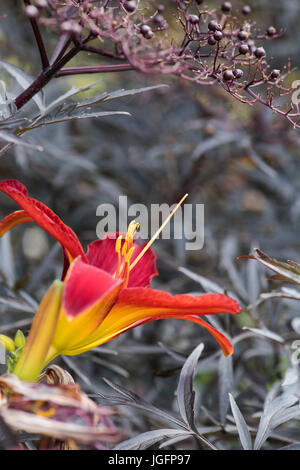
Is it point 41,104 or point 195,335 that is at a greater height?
point 41,104

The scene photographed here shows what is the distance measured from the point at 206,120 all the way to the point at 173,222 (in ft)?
0.78

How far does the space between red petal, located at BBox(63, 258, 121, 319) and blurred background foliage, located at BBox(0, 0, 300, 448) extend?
41cm

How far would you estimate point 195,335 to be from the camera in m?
1.00

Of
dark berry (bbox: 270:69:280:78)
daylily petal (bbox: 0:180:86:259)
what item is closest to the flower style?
daylily petal (bbox: 0:180:86:259)

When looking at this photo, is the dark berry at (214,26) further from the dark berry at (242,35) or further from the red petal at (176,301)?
the red petal at (176,301)

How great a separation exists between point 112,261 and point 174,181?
0.72 m

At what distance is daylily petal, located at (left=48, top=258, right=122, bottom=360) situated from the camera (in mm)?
382

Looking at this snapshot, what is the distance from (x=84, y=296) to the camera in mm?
382

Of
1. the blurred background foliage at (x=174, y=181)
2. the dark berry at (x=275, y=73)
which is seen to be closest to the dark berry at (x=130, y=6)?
the dark berry at (x=275, y=73)

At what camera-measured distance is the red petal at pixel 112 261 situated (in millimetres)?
502

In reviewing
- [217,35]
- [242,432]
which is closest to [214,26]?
[217,35]
